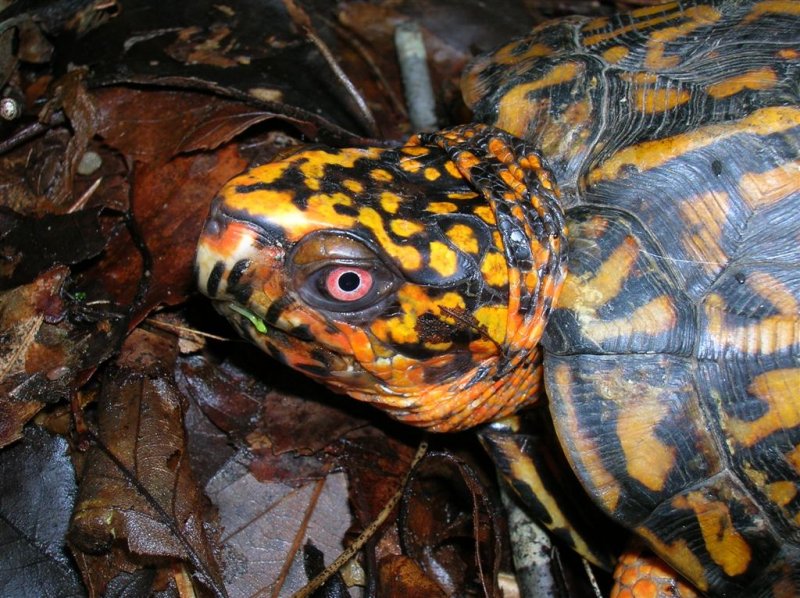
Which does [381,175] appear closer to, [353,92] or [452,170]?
[452,170]

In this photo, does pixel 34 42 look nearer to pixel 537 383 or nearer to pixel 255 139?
pixel 255 139

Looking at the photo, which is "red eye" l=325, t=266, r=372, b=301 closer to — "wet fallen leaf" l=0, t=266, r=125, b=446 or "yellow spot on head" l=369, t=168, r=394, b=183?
"yellow spot on head" l=369, t=168, r=394, b=183

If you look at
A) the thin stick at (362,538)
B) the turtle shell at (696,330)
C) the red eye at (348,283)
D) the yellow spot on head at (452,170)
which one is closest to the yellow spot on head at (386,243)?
the red eye at (348,283)

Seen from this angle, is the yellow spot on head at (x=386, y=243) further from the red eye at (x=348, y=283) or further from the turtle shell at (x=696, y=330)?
the turtle shell at (x=696, y=330)

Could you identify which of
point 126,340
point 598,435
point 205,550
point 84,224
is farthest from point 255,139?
point 598,435

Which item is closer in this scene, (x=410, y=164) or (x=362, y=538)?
(x=410, y=164)

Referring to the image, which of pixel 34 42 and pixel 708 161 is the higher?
pixel 34 42

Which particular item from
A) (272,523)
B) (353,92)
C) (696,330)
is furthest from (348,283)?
(353,92)
